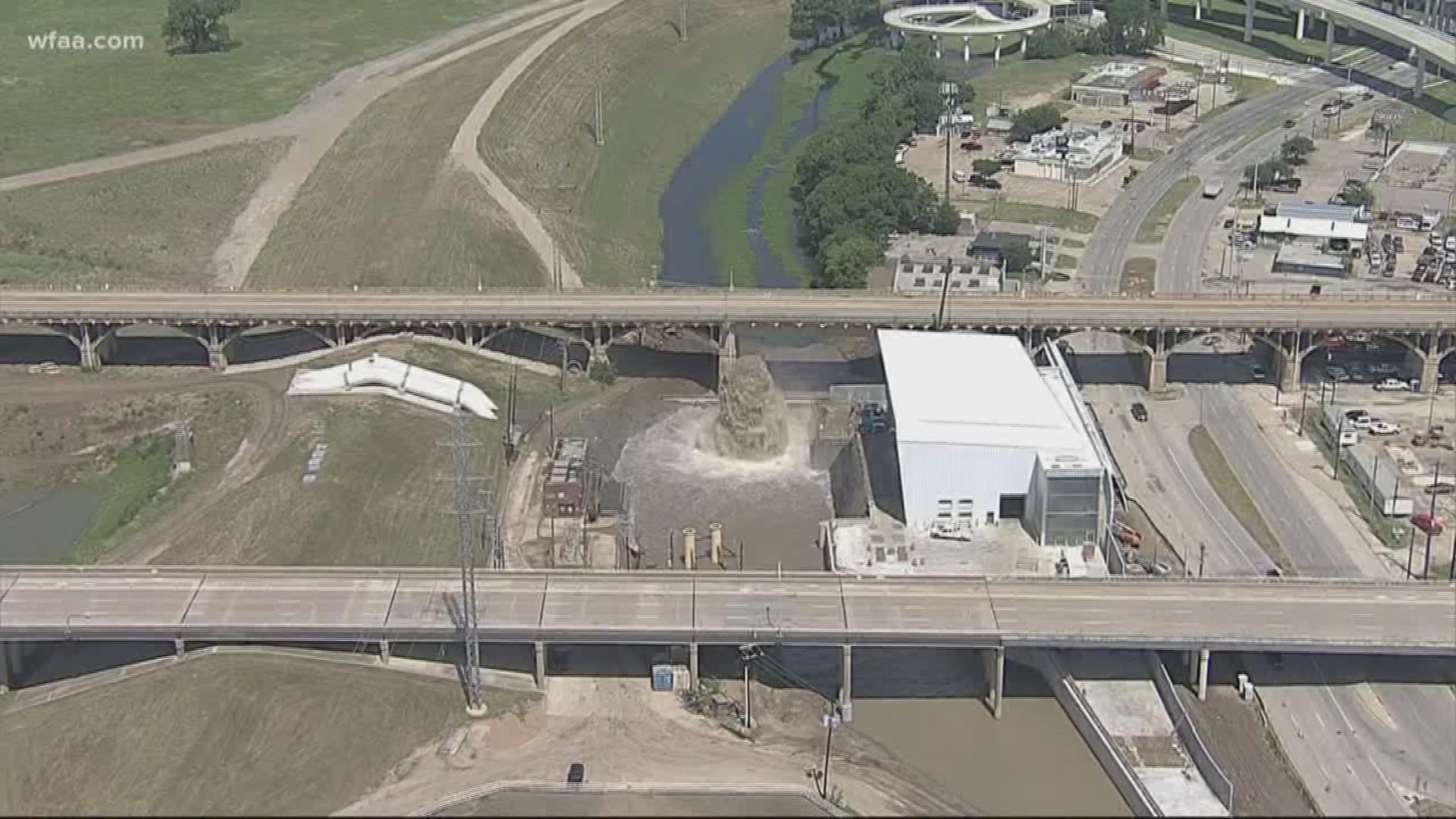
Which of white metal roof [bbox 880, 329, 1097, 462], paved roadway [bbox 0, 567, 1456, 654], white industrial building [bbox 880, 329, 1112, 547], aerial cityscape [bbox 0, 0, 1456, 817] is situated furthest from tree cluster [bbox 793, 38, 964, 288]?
paved roadway [bbox 0, 567, 1456, 654]

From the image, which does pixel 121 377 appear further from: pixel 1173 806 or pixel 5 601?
pixel 1173 806

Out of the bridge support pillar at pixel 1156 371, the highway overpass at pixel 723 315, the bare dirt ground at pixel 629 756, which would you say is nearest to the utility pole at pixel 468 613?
the bare dirt ground at pixel 629 756

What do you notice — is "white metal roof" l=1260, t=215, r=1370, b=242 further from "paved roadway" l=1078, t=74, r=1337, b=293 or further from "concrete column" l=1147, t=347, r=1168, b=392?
"concrete column" l=1147, t=347, r=1168, b=392

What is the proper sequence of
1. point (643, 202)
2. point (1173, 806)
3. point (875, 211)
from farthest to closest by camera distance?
point (643, 202)
point (875, 211)
point (1173, 806)

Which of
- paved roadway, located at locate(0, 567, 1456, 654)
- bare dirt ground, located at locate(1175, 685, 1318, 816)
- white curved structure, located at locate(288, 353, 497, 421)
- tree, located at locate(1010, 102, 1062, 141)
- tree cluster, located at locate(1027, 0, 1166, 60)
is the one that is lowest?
bare dirt ground, located at locate(1175, 685, 1318, 816)

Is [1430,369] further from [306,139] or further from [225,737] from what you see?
[306,139]

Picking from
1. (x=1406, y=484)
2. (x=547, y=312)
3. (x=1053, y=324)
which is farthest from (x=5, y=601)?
(x=1406, y=484)

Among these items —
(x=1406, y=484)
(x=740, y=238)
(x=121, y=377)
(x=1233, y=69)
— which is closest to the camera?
(x=1406, y=484)
